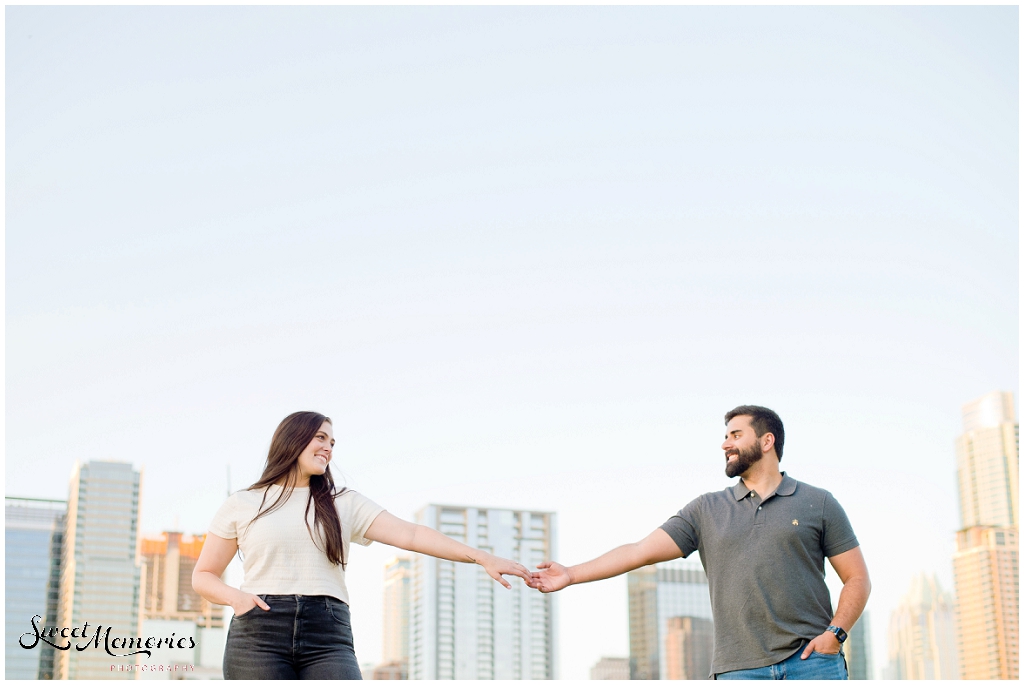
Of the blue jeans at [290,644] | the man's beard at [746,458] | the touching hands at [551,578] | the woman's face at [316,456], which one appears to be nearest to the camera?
the blue jeans at [290,644]

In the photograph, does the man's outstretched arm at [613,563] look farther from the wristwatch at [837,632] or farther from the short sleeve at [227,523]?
the short sleeve at [227,523]

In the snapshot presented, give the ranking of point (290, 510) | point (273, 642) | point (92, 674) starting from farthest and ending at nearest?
point (92, 674) < point (290, 510) < point (273, 642)

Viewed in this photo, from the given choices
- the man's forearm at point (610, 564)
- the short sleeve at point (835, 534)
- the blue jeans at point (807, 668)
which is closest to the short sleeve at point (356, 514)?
the man's forearm at point (610, 564)

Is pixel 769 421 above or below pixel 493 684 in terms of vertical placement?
above

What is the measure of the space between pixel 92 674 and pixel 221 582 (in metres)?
189

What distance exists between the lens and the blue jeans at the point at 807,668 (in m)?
6.64

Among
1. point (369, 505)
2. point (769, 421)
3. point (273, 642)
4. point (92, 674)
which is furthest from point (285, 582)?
point (92, 674)

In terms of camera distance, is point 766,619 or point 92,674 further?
point 92,674

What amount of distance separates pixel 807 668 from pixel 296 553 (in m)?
3.09

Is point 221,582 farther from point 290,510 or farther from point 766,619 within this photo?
point 766,619

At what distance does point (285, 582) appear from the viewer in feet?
21.3

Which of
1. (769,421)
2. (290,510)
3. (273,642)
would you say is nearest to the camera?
(273,642)

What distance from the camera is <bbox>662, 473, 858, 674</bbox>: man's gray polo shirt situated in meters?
6.80

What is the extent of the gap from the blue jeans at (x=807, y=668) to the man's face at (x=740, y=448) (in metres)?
1.25
